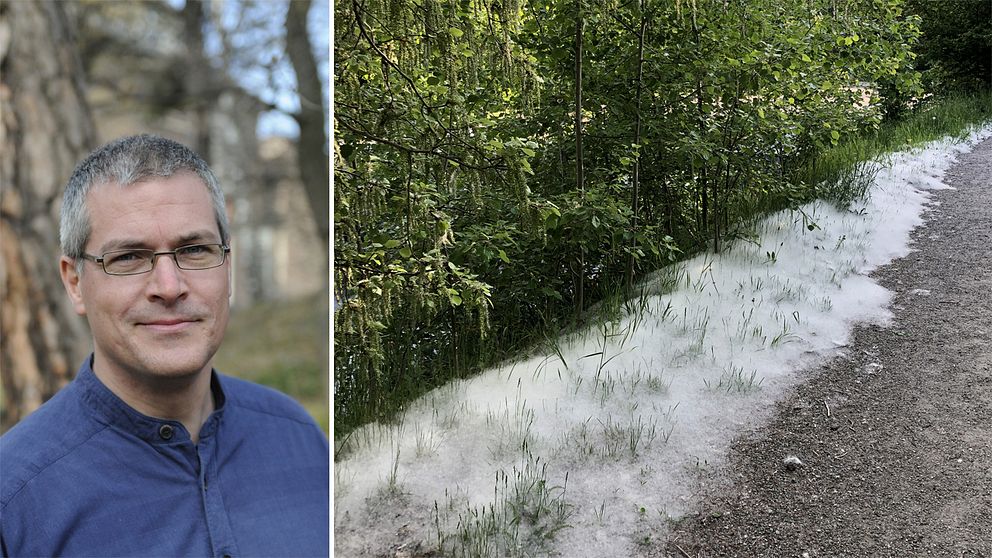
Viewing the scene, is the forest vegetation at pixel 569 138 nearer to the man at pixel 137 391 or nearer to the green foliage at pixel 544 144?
the green foliage at pixel 544 144

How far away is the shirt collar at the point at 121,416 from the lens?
0.74 metres

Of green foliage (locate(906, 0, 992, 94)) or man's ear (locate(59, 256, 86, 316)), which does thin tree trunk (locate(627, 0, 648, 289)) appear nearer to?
green foliage (locate(906, 0, 992, 94))

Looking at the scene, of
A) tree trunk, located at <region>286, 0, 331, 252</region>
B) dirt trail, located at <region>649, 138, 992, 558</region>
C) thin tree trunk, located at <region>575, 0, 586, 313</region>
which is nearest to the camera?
tree trunk, located at <region>286, 0, 331, 252</region>

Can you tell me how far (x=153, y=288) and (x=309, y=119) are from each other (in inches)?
16.7

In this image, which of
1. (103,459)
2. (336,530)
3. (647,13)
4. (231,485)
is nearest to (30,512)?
(103,459)

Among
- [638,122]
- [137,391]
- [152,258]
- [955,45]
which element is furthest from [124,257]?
[955,45]

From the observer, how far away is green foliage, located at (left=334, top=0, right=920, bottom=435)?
5.99ft

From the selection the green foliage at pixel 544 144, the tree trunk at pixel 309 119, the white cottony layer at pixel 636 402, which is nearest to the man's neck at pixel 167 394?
the tree trunk at pixel 309 119

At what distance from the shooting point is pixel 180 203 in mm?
756

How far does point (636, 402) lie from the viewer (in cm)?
191

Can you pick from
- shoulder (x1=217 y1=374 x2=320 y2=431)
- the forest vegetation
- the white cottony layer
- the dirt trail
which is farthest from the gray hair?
the dirt trail

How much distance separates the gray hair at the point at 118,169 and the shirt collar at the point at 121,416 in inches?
4.7

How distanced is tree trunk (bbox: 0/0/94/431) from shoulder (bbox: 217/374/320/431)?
208mm

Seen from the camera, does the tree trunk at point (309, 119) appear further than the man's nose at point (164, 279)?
Yes
